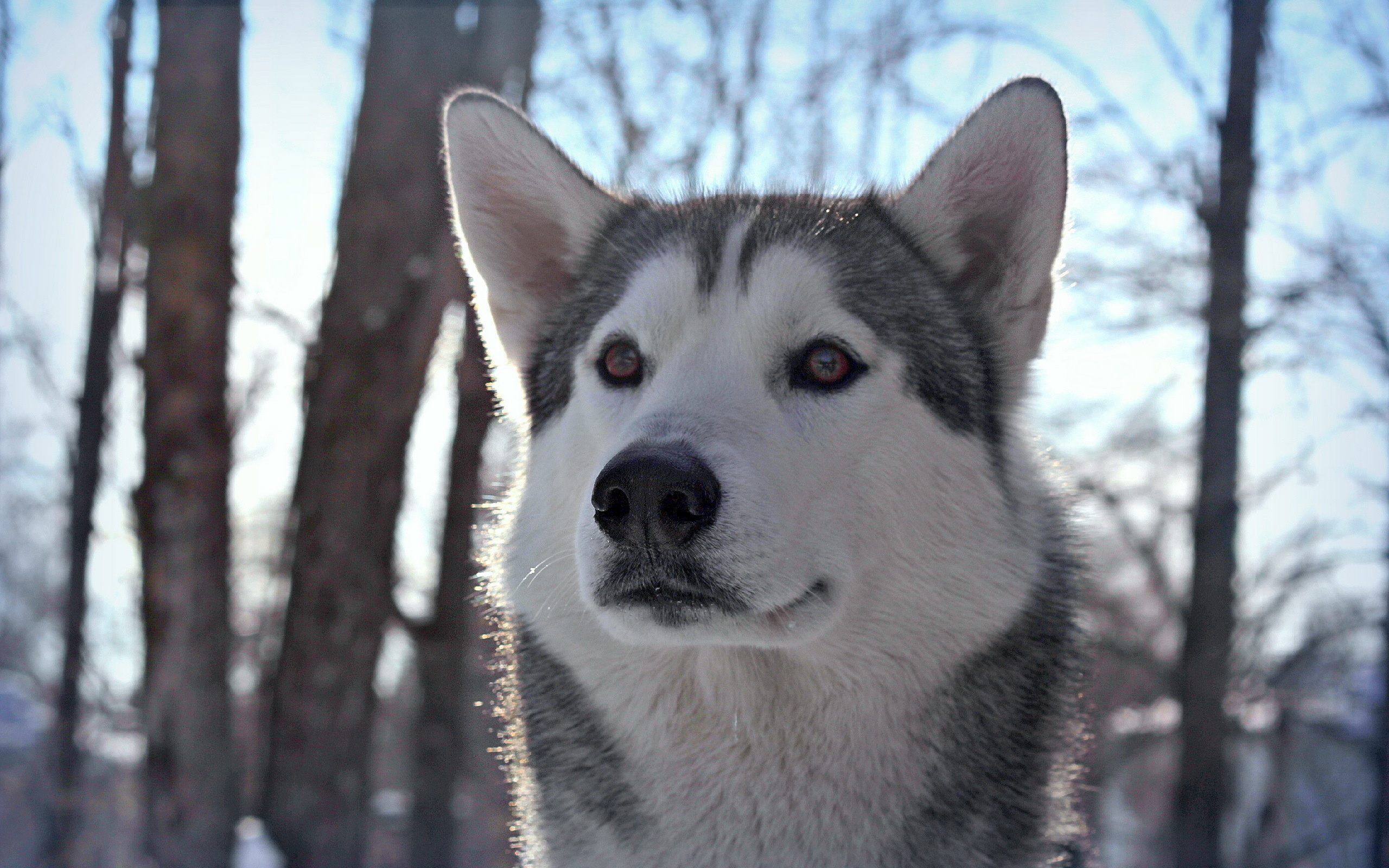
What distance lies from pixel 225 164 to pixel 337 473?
232 centimetres

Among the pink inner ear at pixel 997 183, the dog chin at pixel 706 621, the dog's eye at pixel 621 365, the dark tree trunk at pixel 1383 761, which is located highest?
the pink inner ear at pixel 997 183

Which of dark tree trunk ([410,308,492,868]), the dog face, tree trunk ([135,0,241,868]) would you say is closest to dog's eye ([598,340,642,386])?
the dog face

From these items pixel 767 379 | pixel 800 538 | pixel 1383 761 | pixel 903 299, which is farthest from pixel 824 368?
pixel 1383 761

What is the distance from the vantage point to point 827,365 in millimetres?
2619

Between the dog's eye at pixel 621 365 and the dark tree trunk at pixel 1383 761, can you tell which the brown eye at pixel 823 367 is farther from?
the dark tree trunk at pixel 1383 761

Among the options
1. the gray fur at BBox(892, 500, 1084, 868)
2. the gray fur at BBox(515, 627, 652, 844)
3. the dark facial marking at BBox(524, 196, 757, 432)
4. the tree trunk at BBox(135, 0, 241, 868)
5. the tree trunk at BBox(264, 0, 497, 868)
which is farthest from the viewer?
Answer: the tree trunk at BBox(264, 0, 497, 868)

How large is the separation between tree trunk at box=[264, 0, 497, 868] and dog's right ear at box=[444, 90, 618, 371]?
4158mm

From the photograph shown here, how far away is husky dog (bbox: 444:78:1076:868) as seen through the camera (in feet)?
7.45

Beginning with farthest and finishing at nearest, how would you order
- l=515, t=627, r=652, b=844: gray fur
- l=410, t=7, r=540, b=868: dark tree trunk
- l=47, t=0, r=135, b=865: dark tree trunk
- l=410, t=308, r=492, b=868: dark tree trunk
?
l=47, t=0, r=135, b=865: dark tree trunk
l=410, t=308, r=492, b=868: dark tree trunk
l=410, t=7, r=540, b=868: dark tree trunk
l=515, t=627, r=652, b=844: gray fur

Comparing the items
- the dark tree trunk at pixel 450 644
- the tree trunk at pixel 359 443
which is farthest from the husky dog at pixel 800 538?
the dark tree trunk at pixel 450 644

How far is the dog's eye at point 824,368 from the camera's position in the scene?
103 inches

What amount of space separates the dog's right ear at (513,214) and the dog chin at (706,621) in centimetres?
134

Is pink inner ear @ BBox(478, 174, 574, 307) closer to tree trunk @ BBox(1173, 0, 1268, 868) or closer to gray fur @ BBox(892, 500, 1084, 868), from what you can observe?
gray fur @ BBox(892, 500, 1084, 868)

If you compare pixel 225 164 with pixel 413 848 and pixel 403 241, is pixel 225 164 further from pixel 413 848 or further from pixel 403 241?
pixel 413 848
